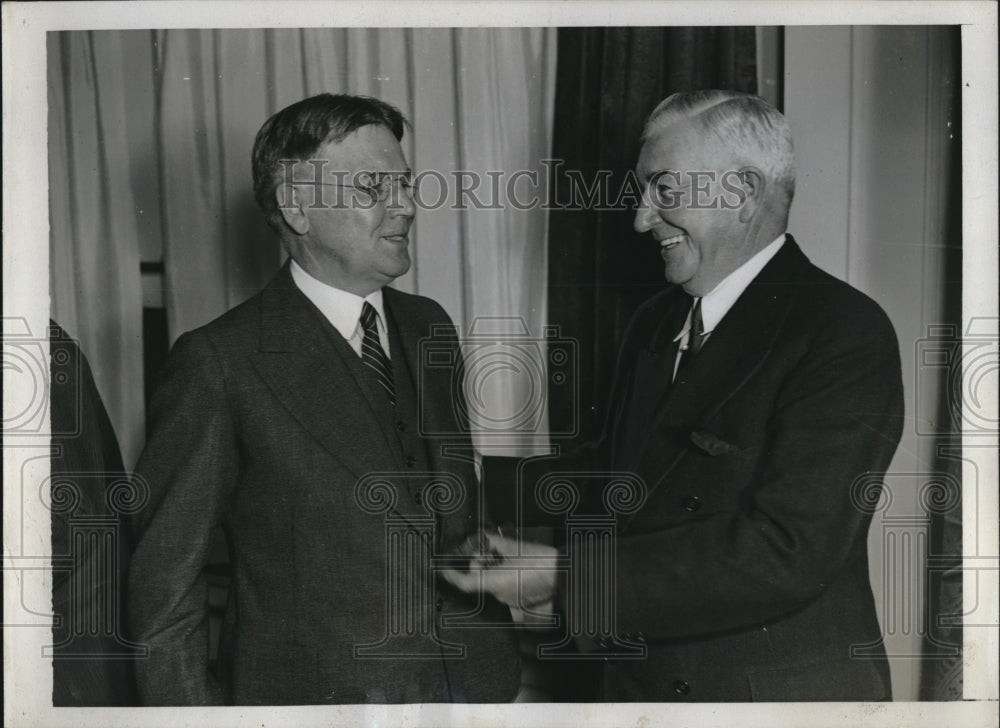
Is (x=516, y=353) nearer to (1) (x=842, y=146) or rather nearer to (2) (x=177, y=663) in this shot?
(1) (x=842, y=146)

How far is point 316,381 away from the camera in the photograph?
1.97m

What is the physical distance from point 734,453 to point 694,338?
245 millimetres

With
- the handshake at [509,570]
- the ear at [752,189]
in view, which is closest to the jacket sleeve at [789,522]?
the handshake at [509,570]

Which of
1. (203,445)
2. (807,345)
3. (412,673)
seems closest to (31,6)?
(203,445)

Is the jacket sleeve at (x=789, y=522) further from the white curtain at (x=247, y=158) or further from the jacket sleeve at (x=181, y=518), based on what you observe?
the jacket sleeve at (x=181, y=518)

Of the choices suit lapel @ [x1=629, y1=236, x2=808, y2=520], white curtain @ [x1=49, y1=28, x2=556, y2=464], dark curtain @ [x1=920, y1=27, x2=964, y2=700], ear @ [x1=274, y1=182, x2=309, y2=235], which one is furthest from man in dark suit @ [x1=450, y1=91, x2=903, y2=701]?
ear @ [x1=274, y1=182, x2=309, y2=235]

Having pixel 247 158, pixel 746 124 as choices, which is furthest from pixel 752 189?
pixel 247 158

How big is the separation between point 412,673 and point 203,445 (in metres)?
0.63

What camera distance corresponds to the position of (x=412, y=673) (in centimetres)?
202

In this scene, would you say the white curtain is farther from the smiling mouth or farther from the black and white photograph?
the smiling mouth

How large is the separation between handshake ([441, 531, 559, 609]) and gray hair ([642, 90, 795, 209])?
2.91 feet

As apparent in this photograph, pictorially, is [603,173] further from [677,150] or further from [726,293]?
[726,293]

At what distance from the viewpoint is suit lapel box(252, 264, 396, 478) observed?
77.5 inches

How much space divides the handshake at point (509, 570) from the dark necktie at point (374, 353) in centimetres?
35
